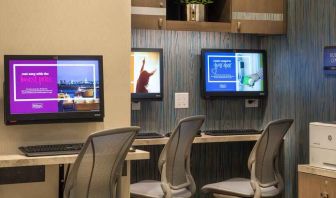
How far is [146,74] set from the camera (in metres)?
4.82

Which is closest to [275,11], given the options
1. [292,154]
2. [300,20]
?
[300,20]

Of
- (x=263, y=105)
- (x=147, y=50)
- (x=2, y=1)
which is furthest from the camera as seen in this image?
(x=263, y=105)

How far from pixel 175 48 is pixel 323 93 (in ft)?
4.45

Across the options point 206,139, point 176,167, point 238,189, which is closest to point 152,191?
point 176,167

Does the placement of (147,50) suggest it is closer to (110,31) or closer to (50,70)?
(110,31)

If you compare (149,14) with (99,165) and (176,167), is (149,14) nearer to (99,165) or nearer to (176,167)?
(176,167)

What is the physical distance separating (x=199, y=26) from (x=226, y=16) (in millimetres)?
297

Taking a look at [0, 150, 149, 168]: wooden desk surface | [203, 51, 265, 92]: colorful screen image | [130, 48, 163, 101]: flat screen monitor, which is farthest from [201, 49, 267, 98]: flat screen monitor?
[0, 150, 149, 168]: wooden desk surface

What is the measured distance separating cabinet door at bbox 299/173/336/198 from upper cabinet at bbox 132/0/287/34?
1389 millimetres

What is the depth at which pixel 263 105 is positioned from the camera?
537 centimetres

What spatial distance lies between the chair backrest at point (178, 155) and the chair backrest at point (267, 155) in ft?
1.59

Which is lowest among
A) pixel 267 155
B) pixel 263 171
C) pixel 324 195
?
pixel 324 195

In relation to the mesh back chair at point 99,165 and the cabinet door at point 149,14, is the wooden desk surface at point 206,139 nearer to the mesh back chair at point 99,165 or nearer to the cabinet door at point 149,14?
the cabinet door at point 149,14

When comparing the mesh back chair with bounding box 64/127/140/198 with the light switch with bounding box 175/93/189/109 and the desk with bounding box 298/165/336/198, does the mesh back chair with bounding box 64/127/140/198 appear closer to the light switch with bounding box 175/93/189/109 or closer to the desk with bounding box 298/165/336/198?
the desk with bounding box 298/165/336/198
